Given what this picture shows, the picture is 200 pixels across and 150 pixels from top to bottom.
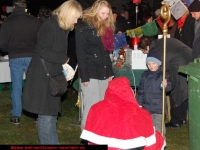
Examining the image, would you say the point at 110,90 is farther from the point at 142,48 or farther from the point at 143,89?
the point at 142,48

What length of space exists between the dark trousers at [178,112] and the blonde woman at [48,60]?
262 centimetres

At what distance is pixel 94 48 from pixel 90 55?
11 centimetres

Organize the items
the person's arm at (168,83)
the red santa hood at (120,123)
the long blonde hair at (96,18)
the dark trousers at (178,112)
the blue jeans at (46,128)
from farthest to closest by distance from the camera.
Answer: the dark trousers at (178,112) → the long blonde hair at (96,18) → the person's arm at (168,83) → the blue jeans at (46,128) → the red santa hood at (120,123)

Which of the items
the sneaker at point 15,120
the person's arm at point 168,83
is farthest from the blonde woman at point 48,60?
the sneaker at point 15,120

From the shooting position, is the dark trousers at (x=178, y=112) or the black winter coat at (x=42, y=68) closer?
the black winter coat at (x=42, y=68)

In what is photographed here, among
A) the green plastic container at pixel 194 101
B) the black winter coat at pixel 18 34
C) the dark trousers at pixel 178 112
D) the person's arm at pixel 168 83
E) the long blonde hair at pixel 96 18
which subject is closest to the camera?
the green plastic container at pixel 194 101

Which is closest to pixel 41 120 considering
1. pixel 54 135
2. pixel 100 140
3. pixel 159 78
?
pixel 54 135

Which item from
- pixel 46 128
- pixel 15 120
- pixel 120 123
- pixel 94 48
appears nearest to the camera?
pixel 120 123

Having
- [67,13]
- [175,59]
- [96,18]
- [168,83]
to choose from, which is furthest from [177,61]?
[67,13]

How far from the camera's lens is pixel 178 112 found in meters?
6.86

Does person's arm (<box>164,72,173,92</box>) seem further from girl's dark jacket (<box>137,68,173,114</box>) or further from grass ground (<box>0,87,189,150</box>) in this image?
grass ground (<box>0,87,189,150</box>)

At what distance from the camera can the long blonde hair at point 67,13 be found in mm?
4676

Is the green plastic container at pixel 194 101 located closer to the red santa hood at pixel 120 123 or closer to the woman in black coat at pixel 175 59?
the red santa hood at pixel 120 123

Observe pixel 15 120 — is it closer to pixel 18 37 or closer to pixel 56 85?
pixel 18 37
